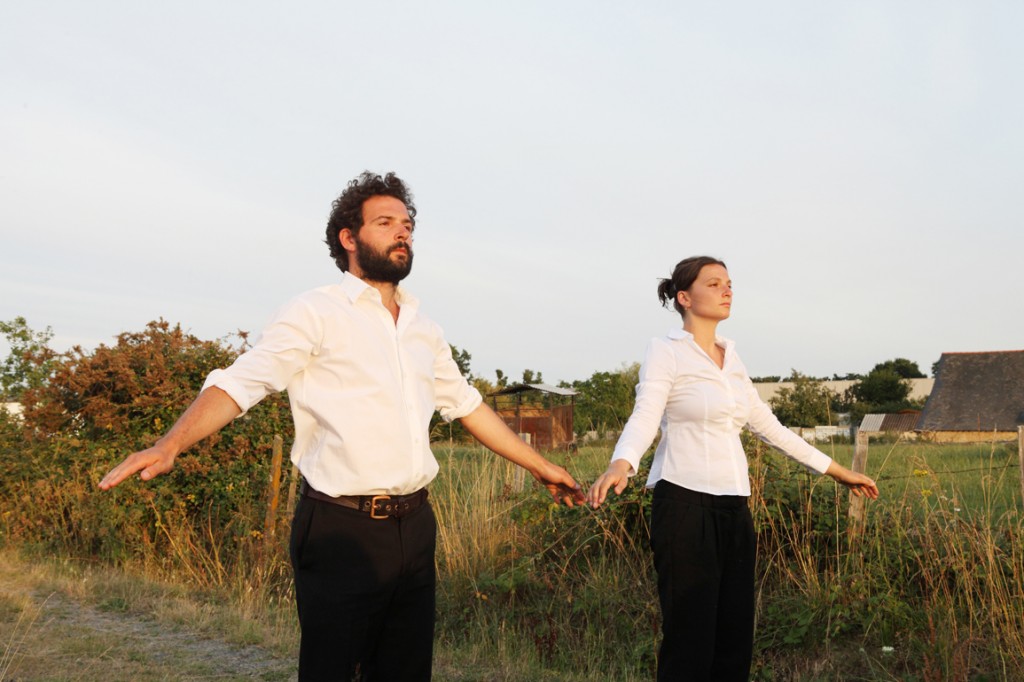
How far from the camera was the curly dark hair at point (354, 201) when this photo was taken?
11.7 feet

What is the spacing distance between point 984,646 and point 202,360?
8.26 metres

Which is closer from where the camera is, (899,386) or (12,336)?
(12,336)

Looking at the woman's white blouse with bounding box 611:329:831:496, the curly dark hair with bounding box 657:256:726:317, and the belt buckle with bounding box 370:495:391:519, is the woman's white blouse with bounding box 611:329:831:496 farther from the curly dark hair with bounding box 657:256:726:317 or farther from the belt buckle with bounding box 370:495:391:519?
the belt buckle with bounding box 370:495:391:519

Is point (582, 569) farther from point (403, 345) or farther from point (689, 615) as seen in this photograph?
point (403, 345)

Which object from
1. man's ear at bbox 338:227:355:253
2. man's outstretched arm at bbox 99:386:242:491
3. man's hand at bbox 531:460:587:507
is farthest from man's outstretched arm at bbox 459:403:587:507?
man's outstretched arm at bbox 99:386:242:491

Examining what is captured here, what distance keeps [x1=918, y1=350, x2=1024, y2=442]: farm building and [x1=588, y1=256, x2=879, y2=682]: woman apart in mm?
47921

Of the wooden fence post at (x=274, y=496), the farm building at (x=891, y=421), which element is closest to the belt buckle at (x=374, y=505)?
the wooden fence post at (x=274, y=496)

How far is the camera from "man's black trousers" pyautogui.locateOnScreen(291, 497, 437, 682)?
304cm

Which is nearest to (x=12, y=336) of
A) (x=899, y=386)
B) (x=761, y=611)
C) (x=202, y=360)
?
(x=202, y=360)

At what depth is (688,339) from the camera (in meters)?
4.30

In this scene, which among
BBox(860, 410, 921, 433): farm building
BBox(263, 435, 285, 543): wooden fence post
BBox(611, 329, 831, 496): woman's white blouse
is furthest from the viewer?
BBox(860, 410, 921, 433): farm building

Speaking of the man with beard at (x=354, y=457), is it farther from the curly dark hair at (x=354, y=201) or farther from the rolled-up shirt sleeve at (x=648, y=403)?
the rolled-up shirt sleeve at (x=648, y=403)

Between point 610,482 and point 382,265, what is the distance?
4.30 ft

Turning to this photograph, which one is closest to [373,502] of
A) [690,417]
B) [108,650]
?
[690,417]
